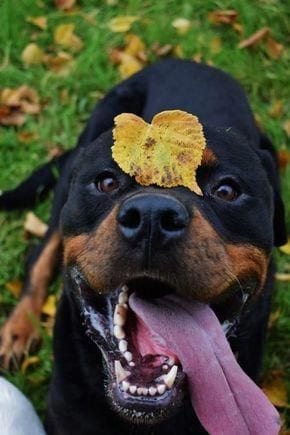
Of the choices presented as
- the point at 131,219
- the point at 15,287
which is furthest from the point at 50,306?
the point at 131,219

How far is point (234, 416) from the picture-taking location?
238 centimetres

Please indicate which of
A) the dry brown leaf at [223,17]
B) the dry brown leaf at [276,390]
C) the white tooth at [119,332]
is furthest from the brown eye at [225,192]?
the dry brown leaf at [223,17]

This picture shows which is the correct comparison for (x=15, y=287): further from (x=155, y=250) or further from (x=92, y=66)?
(x=155, y=250)

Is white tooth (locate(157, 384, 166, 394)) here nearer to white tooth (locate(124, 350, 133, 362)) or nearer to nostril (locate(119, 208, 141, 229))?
white tooth (locate(124, 350, 133, 362))

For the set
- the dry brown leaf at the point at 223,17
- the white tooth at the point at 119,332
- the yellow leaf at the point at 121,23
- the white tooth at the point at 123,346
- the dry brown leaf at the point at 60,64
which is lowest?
the dry brown leaf at the point at 223,17

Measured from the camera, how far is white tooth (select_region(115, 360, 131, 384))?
7.68ft

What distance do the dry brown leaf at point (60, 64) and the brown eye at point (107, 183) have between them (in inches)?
92.1

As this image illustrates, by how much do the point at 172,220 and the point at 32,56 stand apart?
2960 mm

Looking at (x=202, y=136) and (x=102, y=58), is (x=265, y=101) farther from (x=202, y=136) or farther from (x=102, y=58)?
(x=202, y=136)

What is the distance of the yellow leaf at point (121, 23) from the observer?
500cm

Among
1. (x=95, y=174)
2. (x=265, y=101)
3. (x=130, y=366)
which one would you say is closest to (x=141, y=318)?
(x=130, y=366)

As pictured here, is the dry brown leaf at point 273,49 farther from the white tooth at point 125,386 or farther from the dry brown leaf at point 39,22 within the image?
the white tooth at point 125,386

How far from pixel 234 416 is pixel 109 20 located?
3.30 m

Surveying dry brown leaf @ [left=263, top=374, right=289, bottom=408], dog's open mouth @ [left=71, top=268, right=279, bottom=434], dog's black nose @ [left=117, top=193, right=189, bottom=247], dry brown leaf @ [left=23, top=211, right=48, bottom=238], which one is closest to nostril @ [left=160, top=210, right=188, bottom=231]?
dog's black nose @ [left=117, top=193, right=189, bottom=247]
